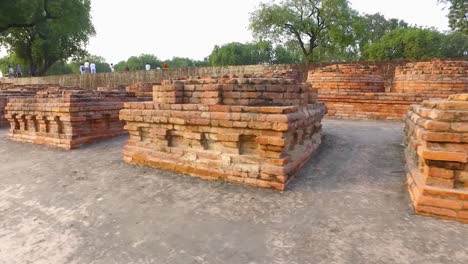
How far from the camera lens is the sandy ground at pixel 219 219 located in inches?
71.0

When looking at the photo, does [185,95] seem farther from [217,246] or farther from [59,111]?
[59,111]

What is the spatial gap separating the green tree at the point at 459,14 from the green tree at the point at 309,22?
7.19 m

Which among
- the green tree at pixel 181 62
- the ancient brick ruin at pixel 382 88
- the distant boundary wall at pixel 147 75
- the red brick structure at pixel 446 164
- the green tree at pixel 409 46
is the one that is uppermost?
the green tree at pixel 181 62

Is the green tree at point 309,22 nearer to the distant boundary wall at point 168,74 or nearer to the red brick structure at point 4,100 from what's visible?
the distant boundary wall at point 168,74

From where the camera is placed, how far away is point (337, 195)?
8.56ft

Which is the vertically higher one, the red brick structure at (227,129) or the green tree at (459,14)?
the green tree at (459,14)

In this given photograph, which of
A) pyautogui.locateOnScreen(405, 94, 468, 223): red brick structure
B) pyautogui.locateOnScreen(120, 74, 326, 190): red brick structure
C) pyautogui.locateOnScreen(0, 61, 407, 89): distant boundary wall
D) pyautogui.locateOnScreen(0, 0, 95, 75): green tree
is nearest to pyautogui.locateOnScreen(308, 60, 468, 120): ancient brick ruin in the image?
pyautogui.locateOnScreen(0, 61, 407, 89): distant boundary wall

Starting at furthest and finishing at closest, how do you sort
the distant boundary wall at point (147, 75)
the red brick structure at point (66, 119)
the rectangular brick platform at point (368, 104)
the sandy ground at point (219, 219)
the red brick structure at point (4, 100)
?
the distant boundary wall at point (147, 75), the red brick structure at point (4, 100), the rectangular brick platform at point (368, 104), the red brick structure at point (66, 119), the sandy ground at point (219, 219)

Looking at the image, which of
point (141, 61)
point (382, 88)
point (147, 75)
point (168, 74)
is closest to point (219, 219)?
point (382, 88)

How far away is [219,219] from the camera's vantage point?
2.25 metres

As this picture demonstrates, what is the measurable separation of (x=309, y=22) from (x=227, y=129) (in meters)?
25.9

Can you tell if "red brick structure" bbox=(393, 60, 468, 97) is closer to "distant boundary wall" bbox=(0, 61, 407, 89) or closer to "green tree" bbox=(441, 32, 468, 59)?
"distant boundary wall" bbox=(0, 61, 407, 89)

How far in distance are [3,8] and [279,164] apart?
21410 millimetres

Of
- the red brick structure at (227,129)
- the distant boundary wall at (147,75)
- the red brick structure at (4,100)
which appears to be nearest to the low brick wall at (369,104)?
the red brick structure at (227,129)
